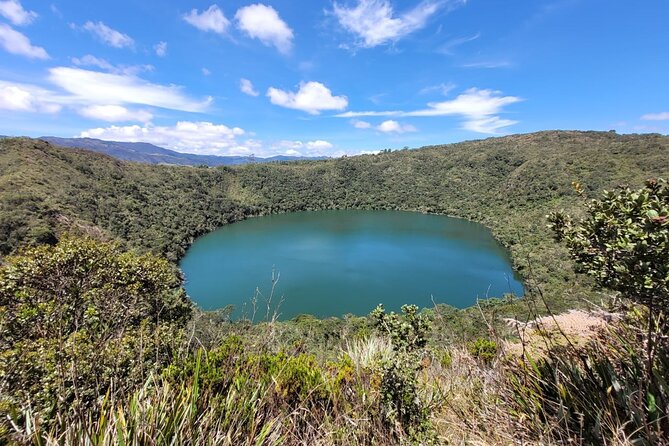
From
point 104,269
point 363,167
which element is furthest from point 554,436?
point 363,167

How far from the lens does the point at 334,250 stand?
52.8 meters

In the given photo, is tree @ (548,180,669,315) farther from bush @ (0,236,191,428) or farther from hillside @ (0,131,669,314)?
bush @ (0,236,191,428)

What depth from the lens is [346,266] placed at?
44.3m

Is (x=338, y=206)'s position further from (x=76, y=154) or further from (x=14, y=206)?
(x=14, y=206)

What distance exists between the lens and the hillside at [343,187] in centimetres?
3378

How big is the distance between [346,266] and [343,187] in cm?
5480

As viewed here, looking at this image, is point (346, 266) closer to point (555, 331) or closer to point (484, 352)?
point (484, 352)

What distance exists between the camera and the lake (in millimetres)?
33625

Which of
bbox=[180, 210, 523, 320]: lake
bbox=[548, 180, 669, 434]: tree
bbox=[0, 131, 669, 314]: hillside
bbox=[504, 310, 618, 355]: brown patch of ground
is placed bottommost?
bbox=[180, 210, 523, 320]: lake

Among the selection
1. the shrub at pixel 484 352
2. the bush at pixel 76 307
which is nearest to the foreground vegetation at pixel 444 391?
the bush at pixel 76 307

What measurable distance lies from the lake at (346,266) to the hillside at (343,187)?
4.06 m

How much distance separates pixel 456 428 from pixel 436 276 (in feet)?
129

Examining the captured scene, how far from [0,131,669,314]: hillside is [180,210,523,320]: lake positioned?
13.3ft

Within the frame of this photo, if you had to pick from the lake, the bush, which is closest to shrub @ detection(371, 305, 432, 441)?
the bush
